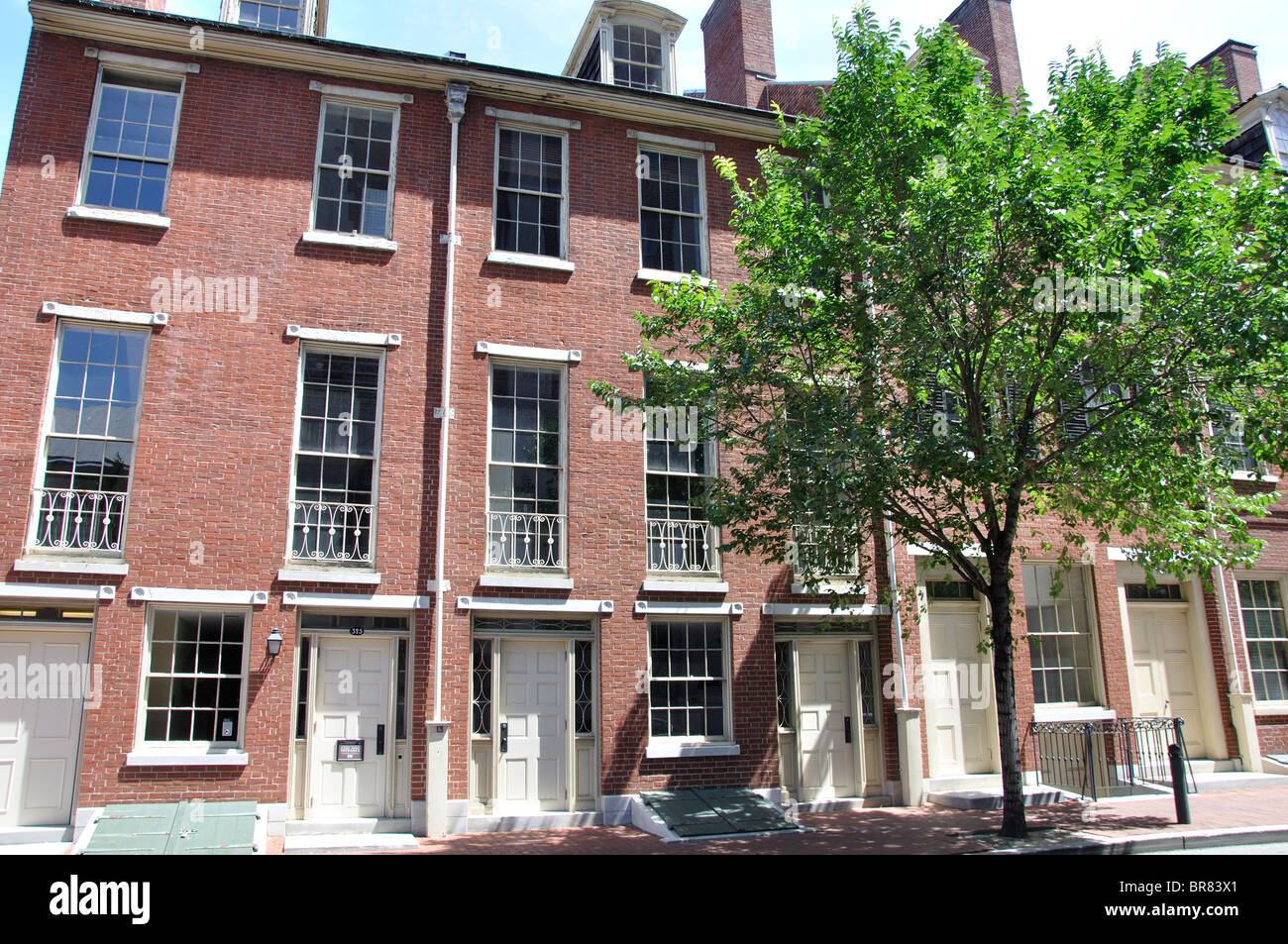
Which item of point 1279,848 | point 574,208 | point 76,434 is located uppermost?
point 574,208

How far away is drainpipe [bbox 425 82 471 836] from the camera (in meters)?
11.4

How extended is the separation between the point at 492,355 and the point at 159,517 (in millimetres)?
4857

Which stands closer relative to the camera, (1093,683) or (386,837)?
(386,837)

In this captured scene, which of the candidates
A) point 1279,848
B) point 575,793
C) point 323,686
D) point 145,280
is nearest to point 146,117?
point 145,280

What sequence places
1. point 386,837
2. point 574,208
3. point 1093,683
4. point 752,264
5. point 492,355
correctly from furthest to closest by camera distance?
point 1093,683
point 574,208
point 492,355
point 752,264
point 386,837

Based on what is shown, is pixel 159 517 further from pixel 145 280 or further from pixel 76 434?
pixel 145 280

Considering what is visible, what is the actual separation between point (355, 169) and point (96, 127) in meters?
3.44

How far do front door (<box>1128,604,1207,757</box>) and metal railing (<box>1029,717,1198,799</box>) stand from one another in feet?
2.64

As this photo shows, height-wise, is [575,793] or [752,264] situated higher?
[752,264]

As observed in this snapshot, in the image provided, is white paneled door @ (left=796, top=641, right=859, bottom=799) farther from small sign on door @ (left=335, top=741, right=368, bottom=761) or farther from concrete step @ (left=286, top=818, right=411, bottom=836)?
small sign on door @ (left=335, top=741, right=368, bottom=761)

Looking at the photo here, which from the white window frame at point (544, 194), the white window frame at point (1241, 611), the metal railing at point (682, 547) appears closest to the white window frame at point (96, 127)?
the white window frame at point (544, 194)

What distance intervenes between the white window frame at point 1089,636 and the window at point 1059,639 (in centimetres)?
2

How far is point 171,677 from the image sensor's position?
11.1 meters

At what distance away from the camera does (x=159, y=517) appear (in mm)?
11352
